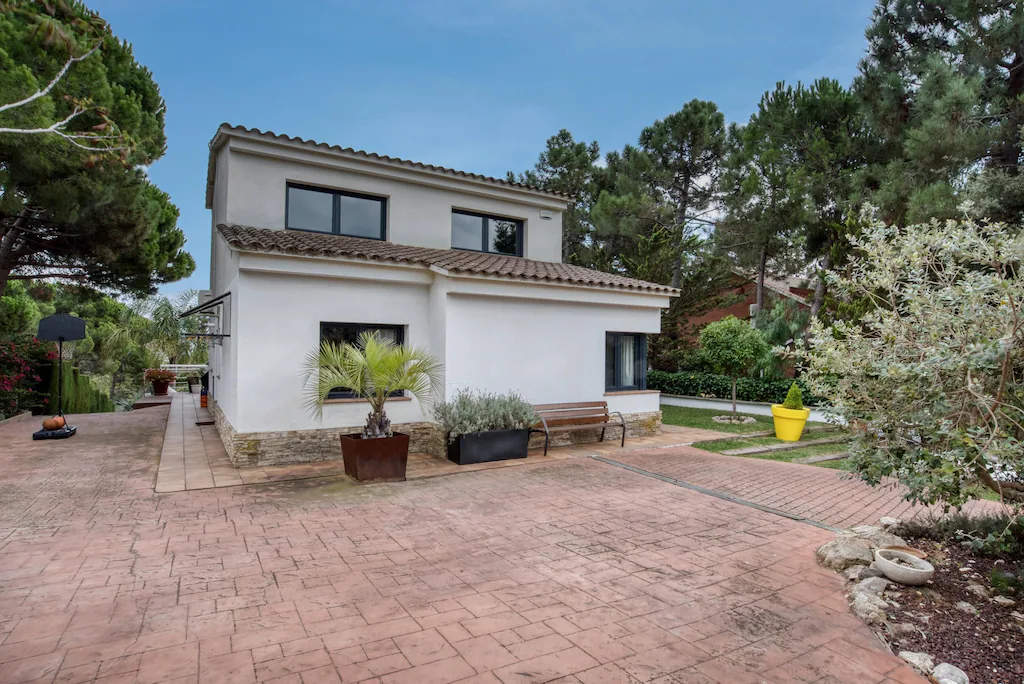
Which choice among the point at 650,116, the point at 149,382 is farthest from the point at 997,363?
the point at 149,382

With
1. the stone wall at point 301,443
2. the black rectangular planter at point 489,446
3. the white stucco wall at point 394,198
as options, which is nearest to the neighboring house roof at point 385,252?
the white stucco wall at point 394,198

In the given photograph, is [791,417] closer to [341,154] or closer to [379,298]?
[379,298]

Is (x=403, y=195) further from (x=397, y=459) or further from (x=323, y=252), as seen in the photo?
(x=397, y=459)

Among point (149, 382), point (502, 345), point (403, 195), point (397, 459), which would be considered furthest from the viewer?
point (149, 382)

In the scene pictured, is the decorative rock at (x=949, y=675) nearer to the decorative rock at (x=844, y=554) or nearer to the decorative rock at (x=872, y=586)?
the decorative rock at (x=872, y=586)

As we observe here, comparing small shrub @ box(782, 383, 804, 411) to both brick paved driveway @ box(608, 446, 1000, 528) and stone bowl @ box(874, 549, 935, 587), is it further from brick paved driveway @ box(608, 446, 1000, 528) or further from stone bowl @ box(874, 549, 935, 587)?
stone bowl @ box(874, 549, 935, 587)

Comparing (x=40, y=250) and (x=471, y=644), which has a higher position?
(x=40, y=250)

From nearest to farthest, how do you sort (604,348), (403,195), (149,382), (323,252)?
(323,252), (604,348), (403,195), (149,382)

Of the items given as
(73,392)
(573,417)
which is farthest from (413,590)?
(73,392)

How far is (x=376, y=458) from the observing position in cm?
784

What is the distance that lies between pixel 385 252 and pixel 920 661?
31.7 ft

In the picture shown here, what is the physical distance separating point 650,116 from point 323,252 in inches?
821

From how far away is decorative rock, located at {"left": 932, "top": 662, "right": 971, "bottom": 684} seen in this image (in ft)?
10.1

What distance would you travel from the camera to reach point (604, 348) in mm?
11719
